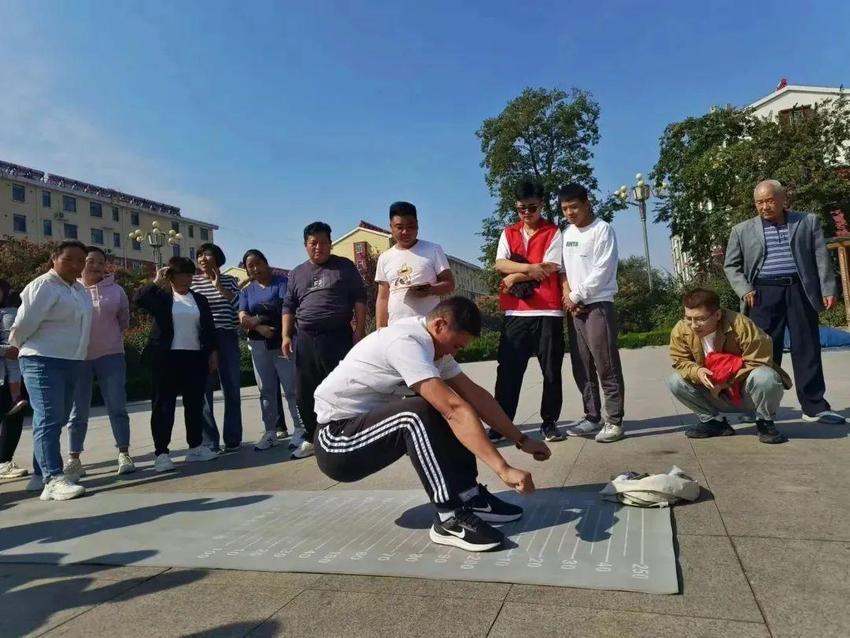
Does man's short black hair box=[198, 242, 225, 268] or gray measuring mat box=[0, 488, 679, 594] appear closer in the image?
gray measuring mat box=[0, 488, 679, 594]

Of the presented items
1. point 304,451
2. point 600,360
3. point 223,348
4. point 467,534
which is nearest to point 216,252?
point 223,348

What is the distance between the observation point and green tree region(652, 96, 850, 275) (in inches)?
765

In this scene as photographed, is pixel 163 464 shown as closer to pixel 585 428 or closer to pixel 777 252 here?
pixel 585 428

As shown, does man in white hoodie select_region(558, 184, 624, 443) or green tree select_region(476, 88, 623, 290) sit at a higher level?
green tree select_region(476, 88, 623, 290)

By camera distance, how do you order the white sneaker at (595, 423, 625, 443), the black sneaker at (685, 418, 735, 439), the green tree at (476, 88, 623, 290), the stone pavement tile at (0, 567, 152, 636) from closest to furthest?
the stone pavement tile at (0, 567, 152, 636), the black sneaker at (685, 418, 735, 439), the white sneaker at (595, 423, 625, 443), the green tree at (476, 88, 623, 290)

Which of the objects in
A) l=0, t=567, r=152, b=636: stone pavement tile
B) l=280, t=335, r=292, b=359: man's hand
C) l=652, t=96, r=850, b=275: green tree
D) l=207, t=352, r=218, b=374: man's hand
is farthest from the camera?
l=652, t=96, r=850, b=275: green tree

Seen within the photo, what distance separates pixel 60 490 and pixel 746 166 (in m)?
22.3

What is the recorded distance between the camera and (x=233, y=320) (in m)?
5.32

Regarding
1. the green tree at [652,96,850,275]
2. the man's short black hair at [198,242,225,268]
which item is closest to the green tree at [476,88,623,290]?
the green tree at [652,96,850,275]

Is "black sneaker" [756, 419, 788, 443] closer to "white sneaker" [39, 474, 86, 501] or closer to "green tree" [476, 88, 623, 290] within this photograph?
"white sneaker" [39, 474, 86, 501]

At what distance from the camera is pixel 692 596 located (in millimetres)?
1797

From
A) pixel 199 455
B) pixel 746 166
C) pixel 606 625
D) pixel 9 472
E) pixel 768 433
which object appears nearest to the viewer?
pixel 606 625

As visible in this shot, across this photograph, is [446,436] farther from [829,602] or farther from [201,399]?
[201,399]

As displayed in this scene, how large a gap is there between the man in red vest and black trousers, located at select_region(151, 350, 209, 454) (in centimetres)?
237
